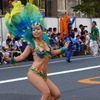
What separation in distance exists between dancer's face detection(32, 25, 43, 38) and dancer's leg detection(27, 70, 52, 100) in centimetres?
66

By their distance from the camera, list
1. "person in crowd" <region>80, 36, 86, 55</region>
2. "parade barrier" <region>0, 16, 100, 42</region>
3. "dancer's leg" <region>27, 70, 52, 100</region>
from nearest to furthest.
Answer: "dancer's leg" <region>27, 70, 52, 100</region>
"parade barrier" <region>0, 16, 100, 42</region>
"person in crowd" <region>80, 36, 86, 55</region>

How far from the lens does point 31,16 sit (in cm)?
601

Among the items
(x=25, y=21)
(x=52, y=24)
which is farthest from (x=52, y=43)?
(x=25, y=21)

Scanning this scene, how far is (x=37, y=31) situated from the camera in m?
5.85

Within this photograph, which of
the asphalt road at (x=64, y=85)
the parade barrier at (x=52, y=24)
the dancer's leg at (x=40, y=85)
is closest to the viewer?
the dancer's leg at (x=40, y=85)

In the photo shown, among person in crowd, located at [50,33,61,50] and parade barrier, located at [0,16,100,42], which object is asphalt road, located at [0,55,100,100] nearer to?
person in crowd, located at [50,33,61,50]

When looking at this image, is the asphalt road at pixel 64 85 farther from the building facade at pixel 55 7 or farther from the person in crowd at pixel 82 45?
the building facade at pixel 55 7

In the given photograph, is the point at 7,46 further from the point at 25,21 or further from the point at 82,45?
the point at 25,21

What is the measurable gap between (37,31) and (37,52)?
1.23ft

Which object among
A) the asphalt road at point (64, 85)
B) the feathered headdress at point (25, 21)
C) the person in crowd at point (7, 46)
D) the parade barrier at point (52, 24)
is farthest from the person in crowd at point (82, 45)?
the feathered headdress at point (25, 21)

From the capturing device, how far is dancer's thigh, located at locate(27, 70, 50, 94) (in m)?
5.47

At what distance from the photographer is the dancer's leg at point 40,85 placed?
5445mm

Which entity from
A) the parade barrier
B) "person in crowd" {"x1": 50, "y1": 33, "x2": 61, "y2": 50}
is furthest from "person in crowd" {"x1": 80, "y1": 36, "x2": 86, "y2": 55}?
"person in crowd" {"x1": 50, "y1": 33, "x2": 61, "y2": 50}

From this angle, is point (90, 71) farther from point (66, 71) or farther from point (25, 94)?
point (25, 94)
